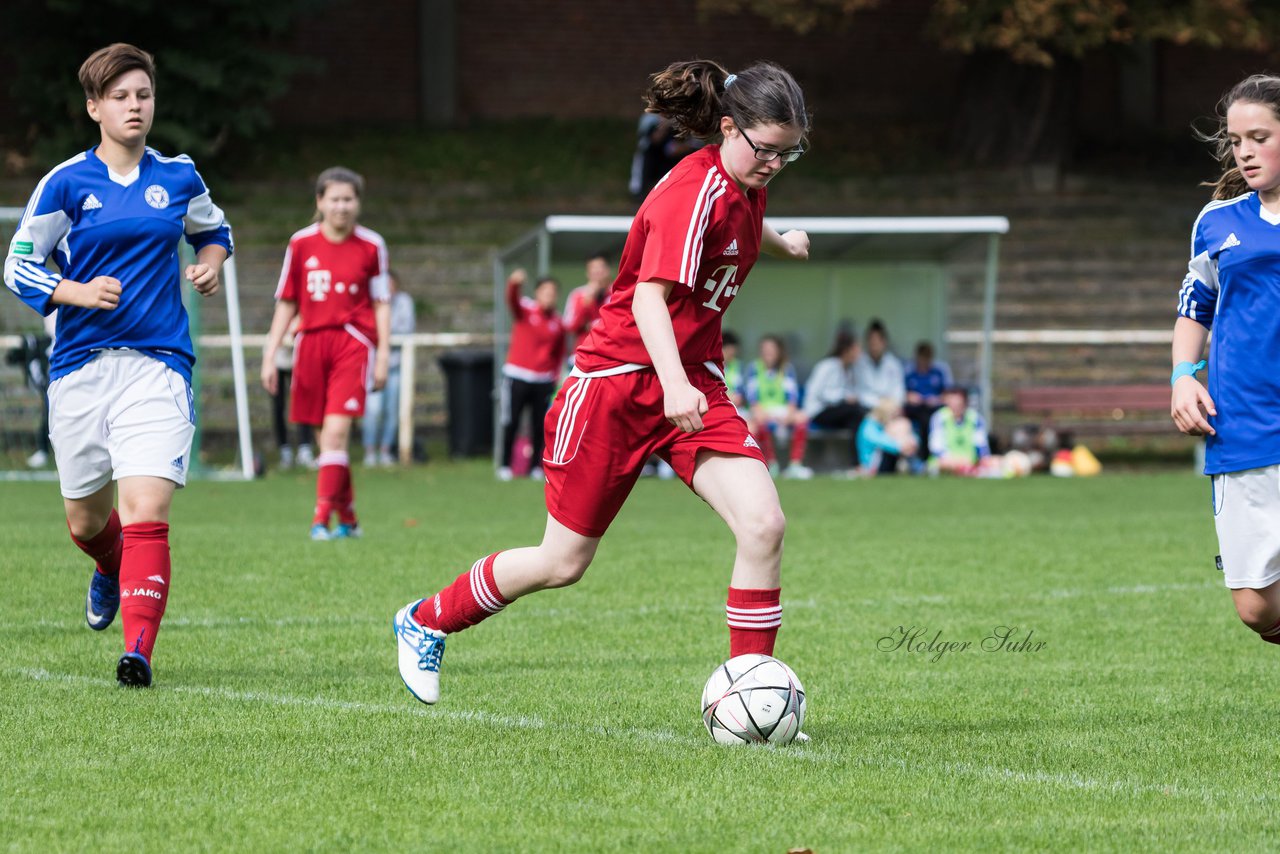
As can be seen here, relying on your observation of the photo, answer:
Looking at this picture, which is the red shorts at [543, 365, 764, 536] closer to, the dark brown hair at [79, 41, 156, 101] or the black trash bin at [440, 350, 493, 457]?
the dark brown hair at [79, 41, 156, 101]

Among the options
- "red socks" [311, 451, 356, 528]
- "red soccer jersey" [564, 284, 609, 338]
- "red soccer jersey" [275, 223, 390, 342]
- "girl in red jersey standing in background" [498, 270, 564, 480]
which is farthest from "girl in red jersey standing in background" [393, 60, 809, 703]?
"girl in red jersey standing in background" [498, 270, 564, 480]

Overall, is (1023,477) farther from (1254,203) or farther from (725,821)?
(725,821)

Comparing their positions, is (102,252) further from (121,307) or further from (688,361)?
(688,361)

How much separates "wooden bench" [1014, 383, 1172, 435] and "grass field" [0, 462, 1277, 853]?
9.59 m

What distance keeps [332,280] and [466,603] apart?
17.8 feet

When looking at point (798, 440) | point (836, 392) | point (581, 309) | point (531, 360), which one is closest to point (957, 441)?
point (836, 392)

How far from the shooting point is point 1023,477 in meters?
17.8

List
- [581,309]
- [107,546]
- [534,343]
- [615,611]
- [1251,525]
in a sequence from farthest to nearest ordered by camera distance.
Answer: [534,343]
[581,309]
[615,611]
[107,546]
[1251,525]

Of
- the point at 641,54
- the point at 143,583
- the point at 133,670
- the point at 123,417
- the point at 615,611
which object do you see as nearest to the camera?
the point at 133,670

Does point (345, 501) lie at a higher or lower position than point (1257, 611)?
lower

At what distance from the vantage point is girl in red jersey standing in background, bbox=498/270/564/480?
1667cm

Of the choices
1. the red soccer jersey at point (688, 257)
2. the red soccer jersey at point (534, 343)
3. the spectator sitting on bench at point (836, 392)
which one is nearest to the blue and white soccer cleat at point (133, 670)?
the red soccer jersey at point (688, 257)

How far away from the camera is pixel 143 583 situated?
5.68m

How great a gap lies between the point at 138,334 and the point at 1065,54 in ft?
78.9
